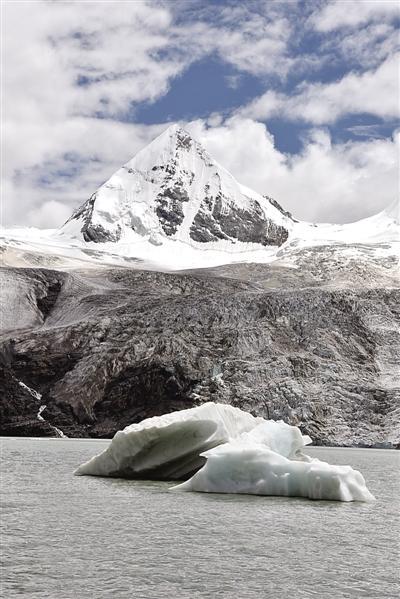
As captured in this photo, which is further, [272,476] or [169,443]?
[169,443]

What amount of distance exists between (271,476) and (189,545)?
292 inches

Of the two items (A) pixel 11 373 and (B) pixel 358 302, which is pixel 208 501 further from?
(B) pixel 358 302

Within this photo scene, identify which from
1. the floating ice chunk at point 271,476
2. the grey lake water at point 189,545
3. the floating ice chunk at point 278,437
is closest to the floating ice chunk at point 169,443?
the floating ice chunk at point 278,437

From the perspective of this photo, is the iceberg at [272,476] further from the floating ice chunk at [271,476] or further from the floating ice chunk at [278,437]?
the floating ice chunk at [278,437]

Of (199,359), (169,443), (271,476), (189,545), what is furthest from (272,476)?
(199,359)

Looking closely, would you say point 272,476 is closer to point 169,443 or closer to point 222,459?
point 222,459

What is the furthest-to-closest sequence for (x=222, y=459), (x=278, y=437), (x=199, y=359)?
1. (x=199, y=359)
2. (x=278, y=437)
3. (x=222, y=459)

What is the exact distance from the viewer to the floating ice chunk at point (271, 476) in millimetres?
22219

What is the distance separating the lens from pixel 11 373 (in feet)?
277

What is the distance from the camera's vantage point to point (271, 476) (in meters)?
22.7

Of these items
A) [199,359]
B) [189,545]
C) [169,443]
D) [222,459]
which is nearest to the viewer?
[189,545]

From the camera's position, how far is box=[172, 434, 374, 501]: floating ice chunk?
22219mm

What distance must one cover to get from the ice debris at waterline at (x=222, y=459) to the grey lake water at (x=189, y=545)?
567 mm

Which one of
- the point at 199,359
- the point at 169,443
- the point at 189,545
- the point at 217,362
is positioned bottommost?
the point at 189,545
